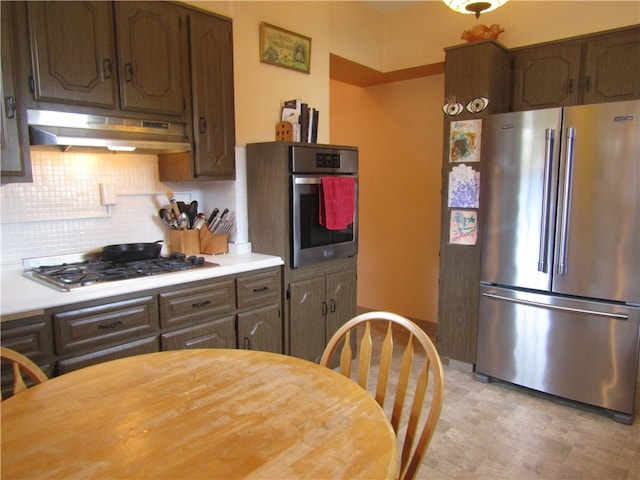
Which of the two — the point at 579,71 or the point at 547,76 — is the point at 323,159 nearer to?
the point at 547,76

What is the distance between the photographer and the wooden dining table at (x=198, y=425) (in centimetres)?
90

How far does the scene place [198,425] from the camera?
3.46ft

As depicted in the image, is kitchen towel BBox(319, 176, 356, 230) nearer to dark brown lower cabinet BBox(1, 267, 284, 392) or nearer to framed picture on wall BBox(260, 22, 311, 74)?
dark brown lower cabinet BBox(1, 267, 284, 392)

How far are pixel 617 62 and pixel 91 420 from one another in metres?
3.48

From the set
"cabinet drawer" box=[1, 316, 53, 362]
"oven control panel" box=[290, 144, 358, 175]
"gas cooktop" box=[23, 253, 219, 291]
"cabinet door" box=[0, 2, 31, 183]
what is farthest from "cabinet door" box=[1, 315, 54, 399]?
"oven control panel" box=[290, 144, 358, 175]

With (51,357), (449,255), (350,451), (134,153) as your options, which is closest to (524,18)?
(449,255)

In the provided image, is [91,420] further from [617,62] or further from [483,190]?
[617,62]

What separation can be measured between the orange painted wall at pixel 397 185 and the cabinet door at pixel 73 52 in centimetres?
282

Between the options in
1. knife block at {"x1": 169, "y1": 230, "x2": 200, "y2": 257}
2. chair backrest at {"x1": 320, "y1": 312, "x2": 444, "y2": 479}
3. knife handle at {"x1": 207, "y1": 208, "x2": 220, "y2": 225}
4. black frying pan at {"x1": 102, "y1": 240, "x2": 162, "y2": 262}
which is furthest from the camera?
knife handle at {"x1": 207, "y1": 208, "x2": 220, "y2": 225}

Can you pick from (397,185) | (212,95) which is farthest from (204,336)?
(397,185)

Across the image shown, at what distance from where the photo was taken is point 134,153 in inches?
105

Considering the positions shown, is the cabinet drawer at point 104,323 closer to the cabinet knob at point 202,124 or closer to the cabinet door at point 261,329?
the cabinet door at point 261,329

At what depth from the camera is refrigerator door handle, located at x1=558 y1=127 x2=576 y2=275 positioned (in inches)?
101

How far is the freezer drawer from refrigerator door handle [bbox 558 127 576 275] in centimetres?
24
